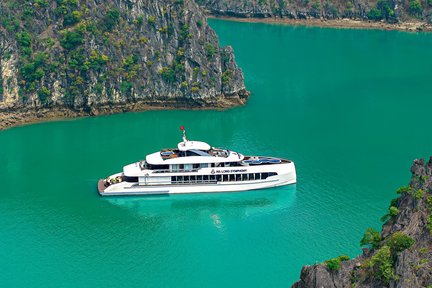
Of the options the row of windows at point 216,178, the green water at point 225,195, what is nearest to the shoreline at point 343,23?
the green water at point 225,195

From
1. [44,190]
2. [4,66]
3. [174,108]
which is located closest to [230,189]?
[44,190]

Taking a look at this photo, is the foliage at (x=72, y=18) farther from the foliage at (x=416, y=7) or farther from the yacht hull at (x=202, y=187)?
the foliage at (x=416, y=7)

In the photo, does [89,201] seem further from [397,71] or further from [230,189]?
[397,71]

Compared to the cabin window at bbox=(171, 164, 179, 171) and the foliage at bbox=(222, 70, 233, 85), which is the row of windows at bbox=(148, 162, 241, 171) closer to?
the cabin window at bbox=(171, 164, 179, 171)

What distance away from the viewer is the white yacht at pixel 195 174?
7588 centimetres

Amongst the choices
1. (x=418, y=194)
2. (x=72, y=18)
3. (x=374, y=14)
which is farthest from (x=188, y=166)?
(x=374, y=14)

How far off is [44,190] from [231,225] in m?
25.8

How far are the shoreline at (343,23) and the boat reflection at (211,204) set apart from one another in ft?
346

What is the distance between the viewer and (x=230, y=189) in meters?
76.8

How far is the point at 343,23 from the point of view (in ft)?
566

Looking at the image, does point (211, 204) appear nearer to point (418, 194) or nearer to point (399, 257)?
point (418, 194)

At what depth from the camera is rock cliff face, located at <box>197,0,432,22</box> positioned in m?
172

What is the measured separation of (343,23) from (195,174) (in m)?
111

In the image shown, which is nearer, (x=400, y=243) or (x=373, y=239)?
(x=400, y=243)
